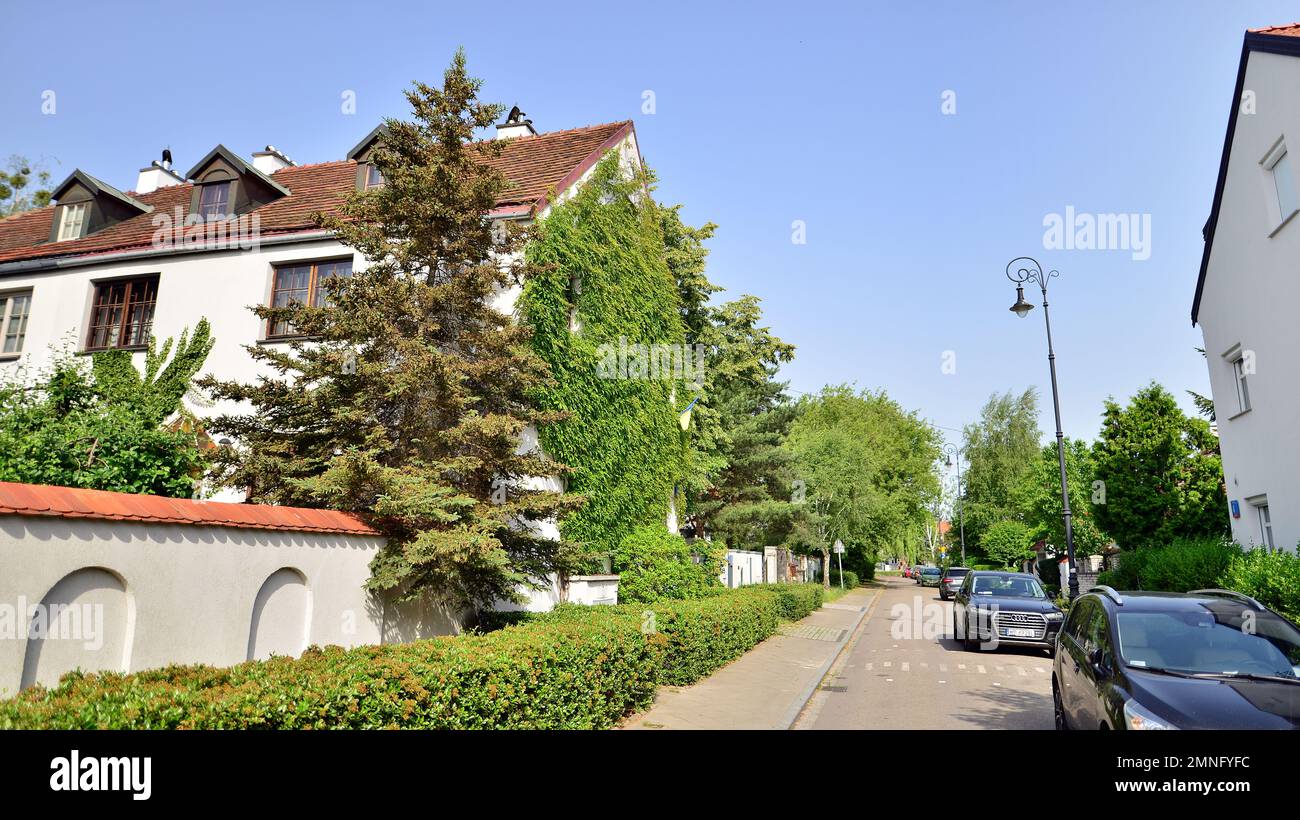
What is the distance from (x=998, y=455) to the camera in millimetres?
56531

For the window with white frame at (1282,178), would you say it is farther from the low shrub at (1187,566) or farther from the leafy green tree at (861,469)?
the leafy green tree at (861,469)

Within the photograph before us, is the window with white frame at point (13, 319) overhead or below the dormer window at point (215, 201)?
below

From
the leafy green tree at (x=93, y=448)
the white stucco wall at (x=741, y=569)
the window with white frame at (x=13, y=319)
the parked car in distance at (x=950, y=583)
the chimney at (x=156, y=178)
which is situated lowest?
the parked car in distance at (x=950, y=583)

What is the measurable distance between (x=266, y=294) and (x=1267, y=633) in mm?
17691

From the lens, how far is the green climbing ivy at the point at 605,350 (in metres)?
13.2

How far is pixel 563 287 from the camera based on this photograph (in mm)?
13430

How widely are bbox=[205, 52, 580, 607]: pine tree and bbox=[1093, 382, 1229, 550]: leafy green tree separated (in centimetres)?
2206

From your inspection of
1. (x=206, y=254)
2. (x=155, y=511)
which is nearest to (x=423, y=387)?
(x=155, y=511)

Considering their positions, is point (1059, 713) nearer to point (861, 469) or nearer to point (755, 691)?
point (755, 691)

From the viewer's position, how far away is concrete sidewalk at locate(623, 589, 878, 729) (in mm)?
8492

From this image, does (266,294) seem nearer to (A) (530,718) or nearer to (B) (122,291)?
(B) (122,291)

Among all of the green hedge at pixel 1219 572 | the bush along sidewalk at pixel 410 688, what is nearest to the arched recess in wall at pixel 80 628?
the bush along sidewalk at pixel 410 688

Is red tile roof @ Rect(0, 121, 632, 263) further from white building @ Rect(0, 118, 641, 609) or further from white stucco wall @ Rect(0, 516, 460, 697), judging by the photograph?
white stucco wall @ Rect(0, 516, 460, 697)

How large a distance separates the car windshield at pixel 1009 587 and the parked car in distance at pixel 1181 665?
1031 cm
